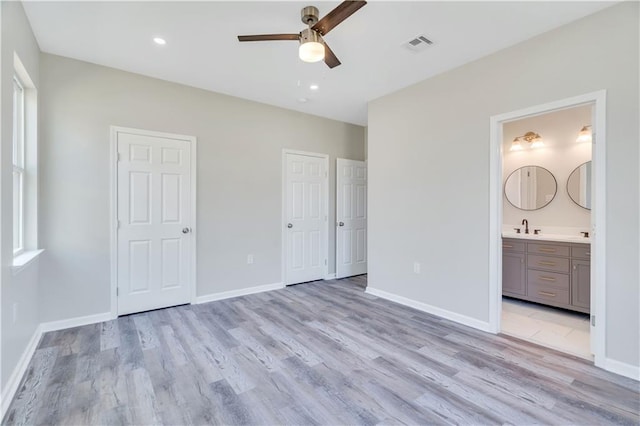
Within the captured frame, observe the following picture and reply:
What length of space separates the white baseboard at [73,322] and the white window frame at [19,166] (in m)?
0.83

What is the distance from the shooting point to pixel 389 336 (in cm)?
286

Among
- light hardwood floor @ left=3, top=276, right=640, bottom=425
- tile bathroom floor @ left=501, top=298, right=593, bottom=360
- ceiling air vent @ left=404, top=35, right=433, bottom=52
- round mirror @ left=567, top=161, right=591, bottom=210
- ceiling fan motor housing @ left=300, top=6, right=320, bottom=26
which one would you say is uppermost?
ceiling air vent @ left=404, top=35, right=433, bottom=52

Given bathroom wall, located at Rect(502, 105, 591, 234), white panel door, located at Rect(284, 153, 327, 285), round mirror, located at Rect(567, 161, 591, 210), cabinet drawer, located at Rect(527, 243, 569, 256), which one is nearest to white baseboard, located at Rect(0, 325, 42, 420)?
white panel door, located at Rect(284, 153, 327, 285)

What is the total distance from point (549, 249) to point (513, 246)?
1.27ft

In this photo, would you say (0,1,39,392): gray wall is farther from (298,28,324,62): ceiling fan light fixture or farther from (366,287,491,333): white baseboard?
(366,287,491,333): white baseboard

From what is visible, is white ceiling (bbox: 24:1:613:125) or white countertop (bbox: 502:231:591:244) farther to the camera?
white countertop (bbox: 502:231:591:244)

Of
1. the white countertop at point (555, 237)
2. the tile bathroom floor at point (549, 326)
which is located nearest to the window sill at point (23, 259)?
the tile bathroom floor at point (549, 326)

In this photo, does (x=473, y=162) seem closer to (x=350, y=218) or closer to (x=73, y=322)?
(x=350, y=218)

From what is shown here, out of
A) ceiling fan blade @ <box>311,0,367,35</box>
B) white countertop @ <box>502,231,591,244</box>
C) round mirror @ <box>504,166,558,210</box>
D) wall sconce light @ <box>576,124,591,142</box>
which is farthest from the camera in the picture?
round mirror @ <box>504,166,558,210</box>

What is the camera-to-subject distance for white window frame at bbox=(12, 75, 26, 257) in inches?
100

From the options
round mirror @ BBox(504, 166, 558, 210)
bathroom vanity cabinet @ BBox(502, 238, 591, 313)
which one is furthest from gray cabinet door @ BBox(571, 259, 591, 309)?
round mirror @ BBox(504, 166, 558, 210)

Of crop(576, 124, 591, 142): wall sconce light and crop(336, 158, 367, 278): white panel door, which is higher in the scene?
crop(576, 124, 591, 142): wall sconce light

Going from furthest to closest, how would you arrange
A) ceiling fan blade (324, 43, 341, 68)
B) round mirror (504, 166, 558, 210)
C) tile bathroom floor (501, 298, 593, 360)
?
round mirror (504, 166, 558, 210) < tile bathroom floor (501, 298, 593, 360) < ceiling fan blade (324, 43, 341, 68)

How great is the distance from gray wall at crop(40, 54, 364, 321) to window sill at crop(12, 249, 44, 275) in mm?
258
